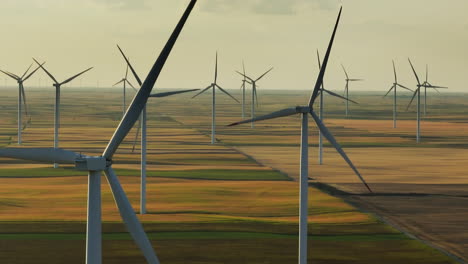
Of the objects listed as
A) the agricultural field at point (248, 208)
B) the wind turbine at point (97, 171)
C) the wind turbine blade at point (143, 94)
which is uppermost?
the wind turbine blade at point (143, 94)

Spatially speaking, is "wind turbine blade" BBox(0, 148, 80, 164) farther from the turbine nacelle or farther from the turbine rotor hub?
the turbine rotor hub

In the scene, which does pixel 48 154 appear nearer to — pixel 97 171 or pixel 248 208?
pixel 97 171

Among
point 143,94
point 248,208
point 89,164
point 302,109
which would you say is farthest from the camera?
point 248,208

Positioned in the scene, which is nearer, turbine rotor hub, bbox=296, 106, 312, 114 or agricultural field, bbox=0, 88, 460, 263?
turbine rotor hub, bbox=296, 106, 312, 114

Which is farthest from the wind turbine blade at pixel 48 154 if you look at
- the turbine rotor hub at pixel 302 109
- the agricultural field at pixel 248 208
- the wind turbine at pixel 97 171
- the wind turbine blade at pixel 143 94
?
the agricultural field at pixel 248 208

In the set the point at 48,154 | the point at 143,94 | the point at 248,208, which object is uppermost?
the point at 143,94

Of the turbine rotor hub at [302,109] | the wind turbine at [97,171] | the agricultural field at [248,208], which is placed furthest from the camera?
the agricultural field at [248,208]

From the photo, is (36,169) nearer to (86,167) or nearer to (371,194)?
(371,194)

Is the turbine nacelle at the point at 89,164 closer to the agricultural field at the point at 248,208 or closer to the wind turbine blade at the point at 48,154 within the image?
the wind turbine blade at the point at 48,154

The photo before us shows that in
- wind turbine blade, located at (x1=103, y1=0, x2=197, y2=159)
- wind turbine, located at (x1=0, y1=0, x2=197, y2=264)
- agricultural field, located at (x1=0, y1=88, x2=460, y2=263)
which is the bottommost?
agricultural field, located at (x1=0, y1=88, x2=460, y2=263)

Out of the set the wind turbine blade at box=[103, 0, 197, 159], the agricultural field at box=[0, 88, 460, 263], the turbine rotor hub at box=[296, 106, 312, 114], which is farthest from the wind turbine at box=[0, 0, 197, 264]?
the agricultural field at box=[0, 88, 460, 263]

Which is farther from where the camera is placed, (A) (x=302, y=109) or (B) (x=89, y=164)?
(A) (x=302, y=109)

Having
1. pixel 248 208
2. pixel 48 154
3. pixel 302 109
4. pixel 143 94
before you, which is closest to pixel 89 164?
pixel 48 154
